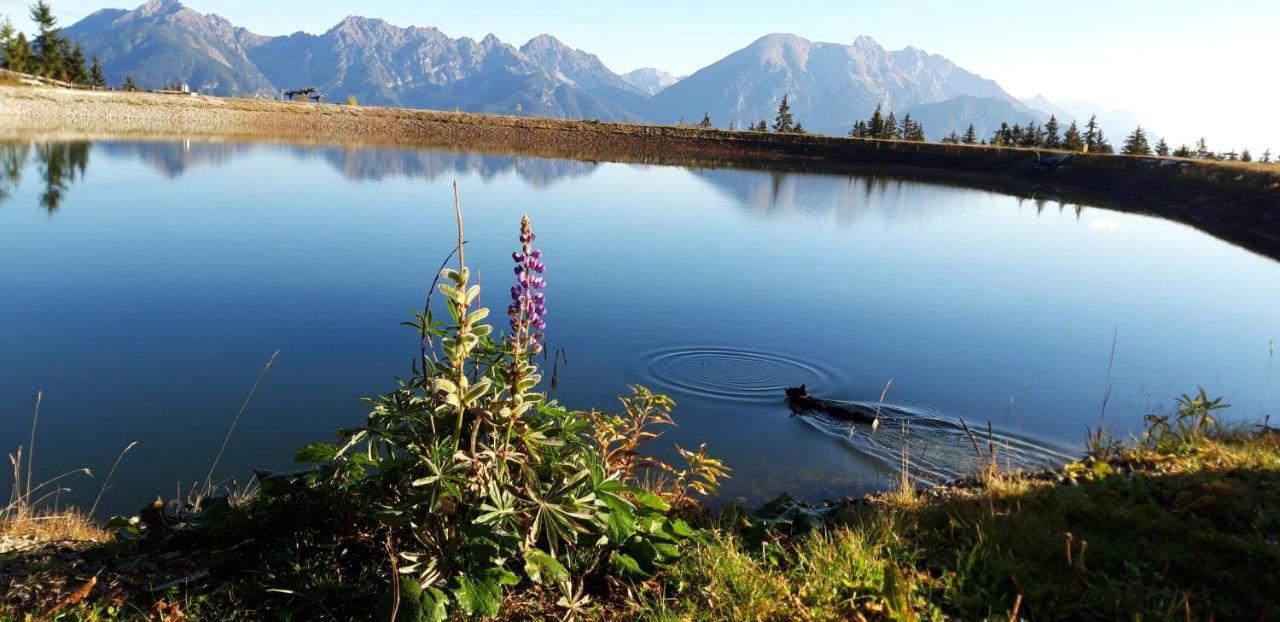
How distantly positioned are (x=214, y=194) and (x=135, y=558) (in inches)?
→ 906

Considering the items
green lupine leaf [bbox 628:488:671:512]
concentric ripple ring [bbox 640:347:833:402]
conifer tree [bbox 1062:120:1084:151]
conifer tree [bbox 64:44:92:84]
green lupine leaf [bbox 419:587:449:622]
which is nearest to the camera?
green lupine leaf [bbox 419:587:449:622]

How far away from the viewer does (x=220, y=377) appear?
8133 millimetres

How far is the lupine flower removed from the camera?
3.20 meters

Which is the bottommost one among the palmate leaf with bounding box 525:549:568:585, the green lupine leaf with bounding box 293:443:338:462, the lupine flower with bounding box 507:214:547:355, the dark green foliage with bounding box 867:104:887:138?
the palmate leaf with bounding box 525:549:568:585

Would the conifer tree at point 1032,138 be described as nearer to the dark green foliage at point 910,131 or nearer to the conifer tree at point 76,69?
the dark green foliage at point 910,131

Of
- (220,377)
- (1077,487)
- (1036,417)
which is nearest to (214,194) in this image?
(220,377)

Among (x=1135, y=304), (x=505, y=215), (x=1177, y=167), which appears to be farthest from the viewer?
(x=1177, y=167)

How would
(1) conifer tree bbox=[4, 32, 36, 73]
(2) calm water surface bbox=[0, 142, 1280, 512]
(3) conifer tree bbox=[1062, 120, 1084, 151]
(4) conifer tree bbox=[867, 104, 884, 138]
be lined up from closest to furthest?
(2) calm water surface bbox=[0, 142, 1280, 512] < (3) conifer tree bbox=[1062, 120, 1084, 151] < (1) conifer tree bbox=[4, 32, 36, 73] < (4) conifer tree bbox=[867, 104, 884, 138]

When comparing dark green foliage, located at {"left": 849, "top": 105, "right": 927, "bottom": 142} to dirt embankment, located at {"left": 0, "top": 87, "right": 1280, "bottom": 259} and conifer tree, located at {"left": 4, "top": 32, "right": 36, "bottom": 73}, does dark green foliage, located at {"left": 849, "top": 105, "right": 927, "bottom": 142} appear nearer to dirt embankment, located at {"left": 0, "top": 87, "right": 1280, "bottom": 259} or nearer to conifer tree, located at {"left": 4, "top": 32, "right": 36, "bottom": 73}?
dirt embankment, located at {"left": 0, "top": 87, "right": 1280, "bottom": 259}

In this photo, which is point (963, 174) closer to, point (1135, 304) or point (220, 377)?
point (1135, 304)

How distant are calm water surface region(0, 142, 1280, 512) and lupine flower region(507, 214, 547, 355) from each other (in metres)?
3.36

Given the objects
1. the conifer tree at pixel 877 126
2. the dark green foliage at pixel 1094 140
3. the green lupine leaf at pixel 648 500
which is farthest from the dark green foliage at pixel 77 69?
the green lupine leaf at pixel 648 500

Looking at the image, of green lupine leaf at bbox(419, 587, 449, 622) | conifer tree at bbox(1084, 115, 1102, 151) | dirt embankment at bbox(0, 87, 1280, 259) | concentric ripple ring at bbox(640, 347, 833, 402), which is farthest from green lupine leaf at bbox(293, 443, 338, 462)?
conifer tree at bbox(1084, 115, 1102, 151)

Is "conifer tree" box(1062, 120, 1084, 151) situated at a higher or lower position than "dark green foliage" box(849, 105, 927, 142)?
lower
